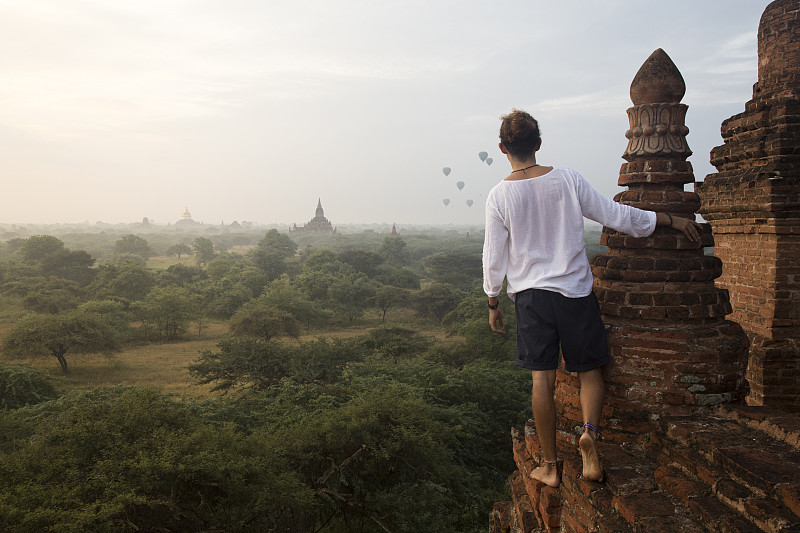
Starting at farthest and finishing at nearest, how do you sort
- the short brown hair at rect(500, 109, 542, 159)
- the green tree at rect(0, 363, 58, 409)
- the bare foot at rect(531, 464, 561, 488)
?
the green tree at rect(0, 363, 58, 409), the bare foot at rect(531, 464, 561, 488), the short brown hair at rect(500, 109, 542, 159)

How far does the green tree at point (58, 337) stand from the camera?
1658 cm

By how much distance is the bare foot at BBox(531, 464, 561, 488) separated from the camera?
2.76 metres

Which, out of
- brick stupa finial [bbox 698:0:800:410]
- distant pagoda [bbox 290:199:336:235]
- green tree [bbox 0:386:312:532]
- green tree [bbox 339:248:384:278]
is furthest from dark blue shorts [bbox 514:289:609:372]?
distant pagoda [bbox 290:199:336:235]

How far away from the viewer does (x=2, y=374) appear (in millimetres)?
11688

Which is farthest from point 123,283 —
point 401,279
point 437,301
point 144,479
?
point 144,479

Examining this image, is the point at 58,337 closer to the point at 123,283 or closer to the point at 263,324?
the point at 263,324

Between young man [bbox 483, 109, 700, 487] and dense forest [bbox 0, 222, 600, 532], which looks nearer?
young man [bbox 483, 109, 700, 487]

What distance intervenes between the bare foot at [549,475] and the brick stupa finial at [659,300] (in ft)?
0.94

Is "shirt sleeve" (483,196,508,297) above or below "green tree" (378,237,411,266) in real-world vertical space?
above

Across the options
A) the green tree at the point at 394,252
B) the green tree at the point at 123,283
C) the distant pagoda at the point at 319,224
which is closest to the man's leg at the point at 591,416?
the green tree at the point at 123,283

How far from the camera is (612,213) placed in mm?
2639

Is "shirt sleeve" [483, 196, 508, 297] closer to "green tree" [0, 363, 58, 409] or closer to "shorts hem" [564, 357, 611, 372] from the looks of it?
"shorts hem" [564, 357, 611, 372]

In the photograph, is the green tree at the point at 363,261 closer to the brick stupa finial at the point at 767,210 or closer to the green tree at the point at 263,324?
the green tree at the point at 263,324

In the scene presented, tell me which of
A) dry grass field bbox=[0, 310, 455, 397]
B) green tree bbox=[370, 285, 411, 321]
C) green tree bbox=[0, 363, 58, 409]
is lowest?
dry grass field bbox=[0, 310, 455, 397]
